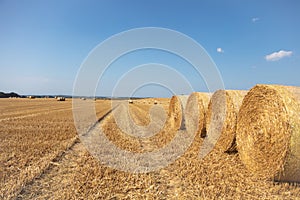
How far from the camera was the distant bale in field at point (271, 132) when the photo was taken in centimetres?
400

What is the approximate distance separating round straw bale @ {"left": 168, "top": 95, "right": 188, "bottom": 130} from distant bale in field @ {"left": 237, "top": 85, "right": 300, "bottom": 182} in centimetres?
461

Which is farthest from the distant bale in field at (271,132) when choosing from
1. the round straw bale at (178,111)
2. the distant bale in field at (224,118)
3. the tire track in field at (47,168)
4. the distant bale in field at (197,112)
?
the round straw bale at (178,111)

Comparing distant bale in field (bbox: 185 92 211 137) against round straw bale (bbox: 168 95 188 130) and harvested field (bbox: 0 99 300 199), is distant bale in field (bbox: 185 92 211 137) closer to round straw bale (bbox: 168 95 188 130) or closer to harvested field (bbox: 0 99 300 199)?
round straw bale (bbox: 168 95 188 130)

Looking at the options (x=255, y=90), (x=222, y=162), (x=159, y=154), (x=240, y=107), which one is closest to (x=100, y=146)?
(x=159, y=154)

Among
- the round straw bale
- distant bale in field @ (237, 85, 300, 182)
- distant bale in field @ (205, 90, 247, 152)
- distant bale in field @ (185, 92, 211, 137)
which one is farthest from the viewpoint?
the round straw bale

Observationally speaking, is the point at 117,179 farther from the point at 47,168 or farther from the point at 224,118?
the point at 224,118

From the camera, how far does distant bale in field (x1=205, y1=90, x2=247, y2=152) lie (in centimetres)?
621

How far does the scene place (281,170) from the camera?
416cm

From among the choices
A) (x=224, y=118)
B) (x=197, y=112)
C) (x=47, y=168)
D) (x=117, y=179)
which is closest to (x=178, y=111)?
(x=197, y=112)

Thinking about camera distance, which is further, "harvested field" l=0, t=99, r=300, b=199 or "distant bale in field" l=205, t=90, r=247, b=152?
"distant bale in field" l=205, t=90, r=247, b=152

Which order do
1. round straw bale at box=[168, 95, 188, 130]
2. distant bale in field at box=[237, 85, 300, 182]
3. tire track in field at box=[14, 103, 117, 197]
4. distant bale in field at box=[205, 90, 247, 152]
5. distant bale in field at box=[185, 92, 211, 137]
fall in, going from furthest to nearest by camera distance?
round straw bale at box=[168, 95, 188, 130], distant bale in field at box=[185, 92, 211, 137], distant bale in field at box=[205, 90, 247, 152], distant bale in field at box=[237, 85, 300, 182], tire track in field at box=[14, 103, 117, 197]

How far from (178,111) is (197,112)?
7.11ft

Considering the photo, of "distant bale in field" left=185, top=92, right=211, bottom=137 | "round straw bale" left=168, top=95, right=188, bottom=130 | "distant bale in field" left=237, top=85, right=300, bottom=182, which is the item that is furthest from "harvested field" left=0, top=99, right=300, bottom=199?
"round straw bale" left=168, top=95, right=188, bottom=130

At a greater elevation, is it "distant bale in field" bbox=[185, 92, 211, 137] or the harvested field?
"distant bale in field" bbox=[185, 92, 211, 137]
